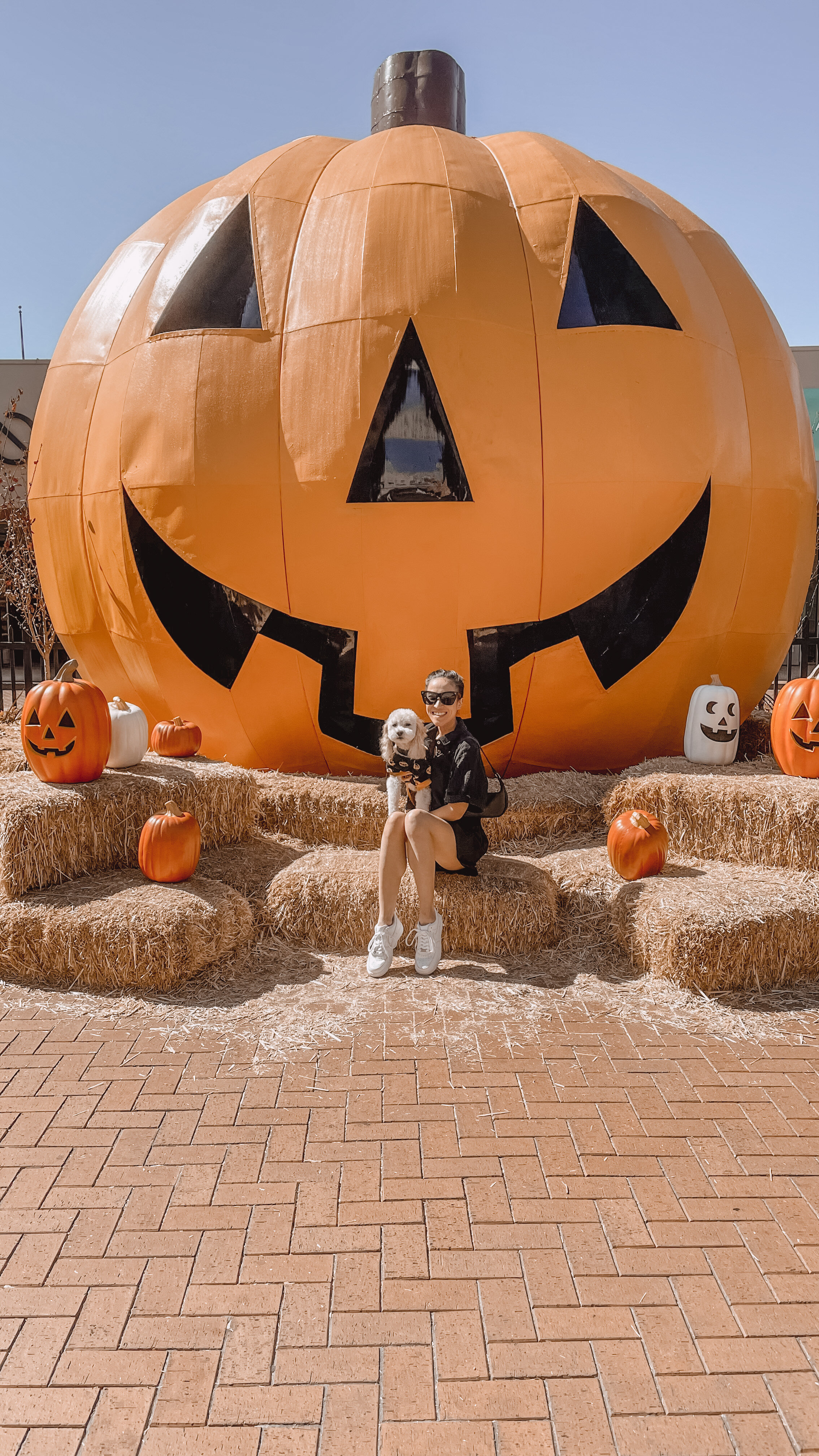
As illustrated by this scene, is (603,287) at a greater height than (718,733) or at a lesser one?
greater

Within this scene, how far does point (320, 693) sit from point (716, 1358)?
4.15 m

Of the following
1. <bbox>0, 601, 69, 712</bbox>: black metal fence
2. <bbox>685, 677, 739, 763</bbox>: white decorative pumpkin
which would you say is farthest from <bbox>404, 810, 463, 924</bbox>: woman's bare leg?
<bbox>0, 601, 69, 712</bbox>: black metal fence

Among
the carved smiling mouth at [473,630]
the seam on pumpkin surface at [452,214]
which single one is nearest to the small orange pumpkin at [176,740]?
the carved smiling mouth at [473,630]

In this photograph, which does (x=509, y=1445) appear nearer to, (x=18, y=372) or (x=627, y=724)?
(x=627, y=724)

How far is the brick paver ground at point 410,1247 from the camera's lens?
2.14 metres

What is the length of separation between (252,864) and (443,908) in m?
1.28

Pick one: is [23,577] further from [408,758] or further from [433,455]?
[408,758]

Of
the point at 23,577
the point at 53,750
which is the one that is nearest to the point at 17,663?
the point at 23,577

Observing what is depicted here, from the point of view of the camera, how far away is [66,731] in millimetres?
5137

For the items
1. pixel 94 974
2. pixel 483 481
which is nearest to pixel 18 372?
pixel 483 481

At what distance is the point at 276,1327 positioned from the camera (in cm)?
238

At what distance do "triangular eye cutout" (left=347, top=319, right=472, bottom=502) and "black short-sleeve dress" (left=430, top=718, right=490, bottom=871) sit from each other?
1443 mm

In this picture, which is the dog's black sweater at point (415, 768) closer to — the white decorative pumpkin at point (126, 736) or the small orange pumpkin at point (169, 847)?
the small orange pumpkin at point (169, 847)

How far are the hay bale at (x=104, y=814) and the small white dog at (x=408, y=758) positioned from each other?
4.19ft
